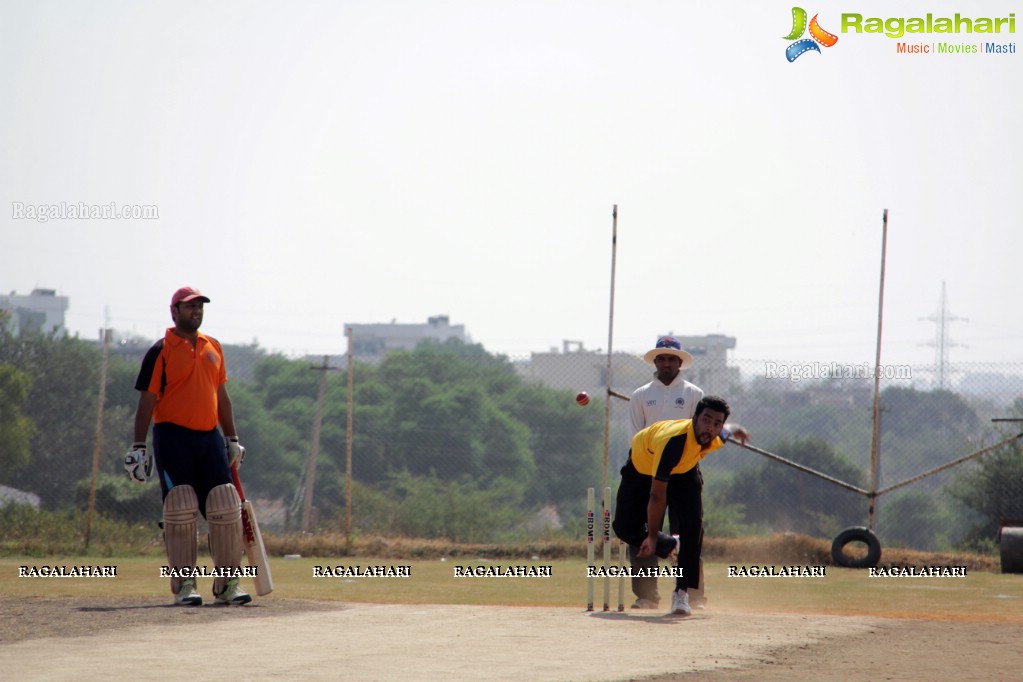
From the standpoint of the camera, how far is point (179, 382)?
27.9 ft

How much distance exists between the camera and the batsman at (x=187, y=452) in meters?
8.45

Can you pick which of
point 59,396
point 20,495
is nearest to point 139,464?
point 20,495

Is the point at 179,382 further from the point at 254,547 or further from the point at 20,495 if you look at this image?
the point at 20,495

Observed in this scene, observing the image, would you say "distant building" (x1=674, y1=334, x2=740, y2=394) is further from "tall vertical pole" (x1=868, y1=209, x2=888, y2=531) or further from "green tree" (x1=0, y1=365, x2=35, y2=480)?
"green tree" (x1=0, y1=365, x2=35, y2=480)

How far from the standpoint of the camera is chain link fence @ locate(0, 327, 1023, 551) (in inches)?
853

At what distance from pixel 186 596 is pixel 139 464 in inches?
34.4

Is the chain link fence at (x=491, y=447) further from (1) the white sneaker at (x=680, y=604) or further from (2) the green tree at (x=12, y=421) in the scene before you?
(1) the white sneaker at (x=680, y=604)

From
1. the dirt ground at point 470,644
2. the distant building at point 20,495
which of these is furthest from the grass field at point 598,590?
the distant building at point 20,495

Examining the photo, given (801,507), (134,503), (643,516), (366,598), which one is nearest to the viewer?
(643,516)

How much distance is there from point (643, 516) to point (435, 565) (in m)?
6.62

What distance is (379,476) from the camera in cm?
2702

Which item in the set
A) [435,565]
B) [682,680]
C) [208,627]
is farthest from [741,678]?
[435,565]

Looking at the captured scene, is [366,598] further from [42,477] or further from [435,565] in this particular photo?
[42,477]

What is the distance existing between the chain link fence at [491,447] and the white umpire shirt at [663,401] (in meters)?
6.95
